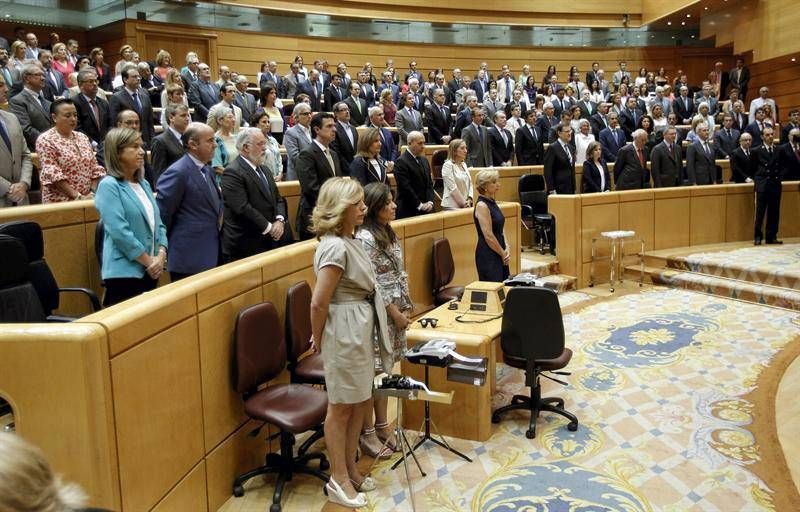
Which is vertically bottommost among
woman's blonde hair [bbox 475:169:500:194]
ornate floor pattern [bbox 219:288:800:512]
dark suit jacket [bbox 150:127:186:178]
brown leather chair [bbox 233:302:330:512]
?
ornate floor pattern [bbox 219:288:800:512]

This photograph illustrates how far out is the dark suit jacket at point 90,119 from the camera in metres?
6.02

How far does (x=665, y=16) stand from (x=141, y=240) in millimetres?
17107

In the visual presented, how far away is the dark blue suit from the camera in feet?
11.5

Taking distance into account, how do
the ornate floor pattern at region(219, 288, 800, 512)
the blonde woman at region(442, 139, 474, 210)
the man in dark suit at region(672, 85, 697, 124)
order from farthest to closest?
the man in dark suit at region(672, 85, 697, 124), the blonde woman at region(442, 139, 474, 210), the ornate floor pattern at region(219, 288, 800, 512)

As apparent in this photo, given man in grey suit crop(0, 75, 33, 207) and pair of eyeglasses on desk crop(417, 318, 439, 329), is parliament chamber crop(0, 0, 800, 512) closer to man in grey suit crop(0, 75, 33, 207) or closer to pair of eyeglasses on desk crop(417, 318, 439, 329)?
pair of eyeglasses on desk crop(417, 318, 439, 329)

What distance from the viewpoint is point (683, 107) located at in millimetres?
13023

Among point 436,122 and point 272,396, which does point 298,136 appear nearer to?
point 272,396

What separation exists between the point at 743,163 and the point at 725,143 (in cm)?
185

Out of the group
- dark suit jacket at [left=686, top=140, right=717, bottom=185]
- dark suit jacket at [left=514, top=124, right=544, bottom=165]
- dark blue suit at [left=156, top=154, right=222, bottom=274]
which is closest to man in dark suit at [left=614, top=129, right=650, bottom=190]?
dark suit jacket at [left=686, top=140, right=717, bottom=185]

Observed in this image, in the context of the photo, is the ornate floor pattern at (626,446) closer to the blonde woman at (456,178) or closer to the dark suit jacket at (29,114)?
the blonde woman at (456,178)

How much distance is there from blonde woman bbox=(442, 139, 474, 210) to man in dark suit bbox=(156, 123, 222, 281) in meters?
2.66

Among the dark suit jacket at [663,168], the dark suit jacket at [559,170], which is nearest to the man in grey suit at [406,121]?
the dark suit jacket at [559,170]

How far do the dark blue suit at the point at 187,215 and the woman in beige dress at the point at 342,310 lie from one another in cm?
101

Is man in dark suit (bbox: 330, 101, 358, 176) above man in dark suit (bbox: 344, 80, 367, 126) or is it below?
below
